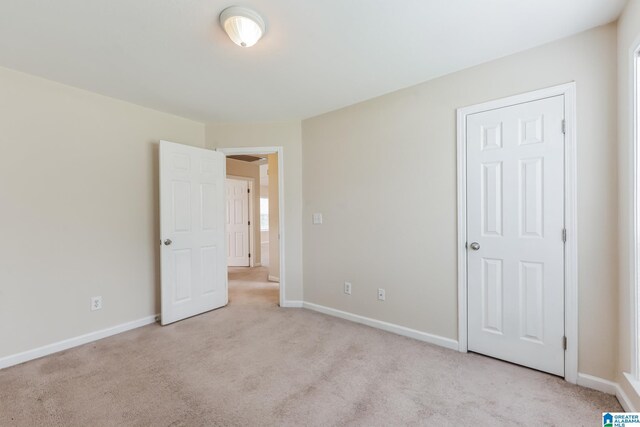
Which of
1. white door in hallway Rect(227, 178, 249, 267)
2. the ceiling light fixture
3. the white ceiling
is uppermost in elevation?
the white ceiling

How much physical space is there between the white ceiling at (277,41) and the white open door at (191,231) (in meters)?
0.80

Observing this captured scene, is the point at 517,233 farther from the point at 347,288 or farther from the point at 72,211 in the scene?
the point at 72,211

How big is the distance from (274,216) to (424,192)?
2961mm

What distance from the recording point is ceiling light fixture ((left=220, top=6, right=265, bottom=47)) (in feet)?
5.30

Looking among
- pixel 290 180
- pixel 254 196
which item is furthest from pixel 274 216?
pixel 254 196

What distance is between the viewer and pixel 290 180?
3.59m

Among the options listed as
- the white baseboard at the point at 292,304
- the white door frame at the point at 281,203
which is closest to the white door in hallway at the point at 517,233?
the white baseboard at the point at 292,304

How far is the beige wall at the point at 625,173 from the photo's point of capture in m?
1.58

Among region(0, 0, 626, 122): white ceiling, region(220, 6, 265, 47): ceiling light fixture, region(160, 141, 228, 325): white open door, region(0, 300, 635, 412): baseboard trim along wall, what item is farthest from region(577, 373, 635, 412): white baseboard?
region(160, 141, 228, 325): white open door

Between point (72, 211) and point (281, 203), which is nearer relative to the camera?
point (72, 211)

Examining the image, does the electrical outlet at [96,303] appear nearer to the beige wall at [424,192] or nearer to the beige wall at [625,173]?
the beige wall at [424,192]

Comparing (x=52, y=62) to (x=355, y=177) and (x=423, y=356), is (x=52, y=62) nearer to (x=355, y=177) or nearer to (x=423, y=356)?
(x=355, y=177)

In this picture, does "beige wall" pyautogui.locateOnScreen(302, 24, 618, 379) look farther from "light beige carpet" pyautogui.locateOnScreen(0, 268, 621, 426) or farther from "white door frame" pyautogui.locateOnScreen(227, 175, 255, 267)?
"white door frame" pyautogui.locateOnScreen(227, 175, 255, 267)

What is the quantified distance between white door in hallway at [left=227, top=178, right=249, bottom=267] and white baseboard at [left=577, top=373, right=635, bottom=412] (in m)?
5.53
